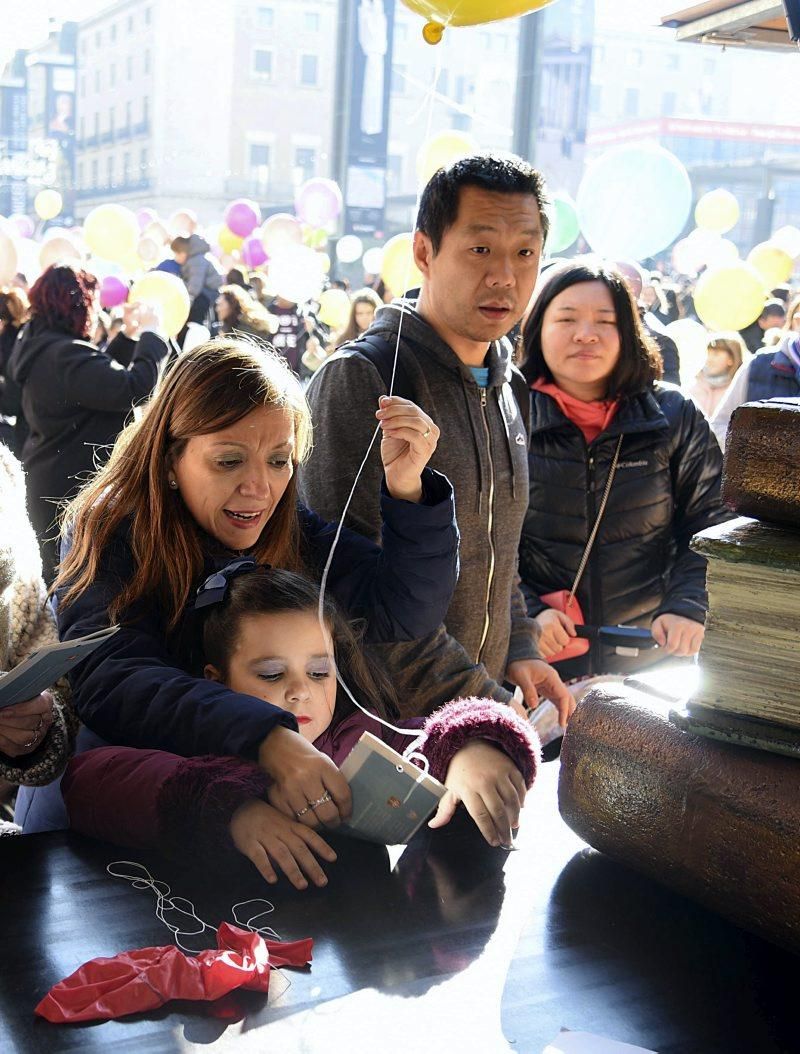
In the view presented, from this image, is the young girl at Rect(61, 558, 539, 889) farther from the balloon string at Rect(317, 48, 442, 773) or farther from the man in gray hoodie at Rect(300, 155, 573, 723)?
the man in gray hoodie at Rect(300, 155, 573, 723)

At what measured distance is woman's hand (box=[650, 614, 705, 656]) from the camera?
2.54m

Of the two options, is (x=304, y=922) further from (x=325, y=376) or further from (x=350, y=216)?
(x=350, y=216)

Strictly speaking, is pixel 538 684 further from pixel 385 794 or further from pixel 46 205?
pixel 46 205

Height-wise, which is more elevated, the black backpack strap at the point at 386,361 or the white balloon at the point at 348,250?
the white balloon at the point at 348,250

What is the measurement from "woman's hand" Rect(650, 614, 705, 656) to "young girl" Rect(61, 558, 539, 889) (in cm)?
112

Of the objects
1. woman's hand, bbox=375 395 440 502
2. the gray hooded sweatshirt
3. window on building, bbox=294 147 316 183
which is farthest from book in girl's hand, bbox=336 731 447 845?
window on building, bbox=294 147 316 183

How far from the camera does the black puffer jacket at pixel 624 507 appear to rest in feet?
8.90

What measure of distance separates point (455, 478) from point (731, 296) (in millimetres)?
4976

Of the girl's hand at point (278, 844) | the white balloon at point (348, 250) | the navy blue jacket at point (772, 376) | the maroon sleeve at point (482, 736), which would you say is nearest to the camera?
the girl's hand at point (278, 844)

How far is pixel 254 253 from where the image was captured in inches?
420

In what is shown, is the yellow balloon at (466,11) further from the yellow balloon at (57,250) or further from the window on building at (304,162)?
the window on building at (304,162)

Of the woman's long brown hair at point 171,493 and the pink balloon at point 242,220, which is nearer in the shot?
the woman's long brown hair at point 171,493

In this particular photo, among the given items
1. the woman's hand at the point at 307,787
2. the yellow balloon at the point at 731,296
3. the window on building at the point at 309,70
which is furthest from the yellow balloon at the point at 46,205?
the window on building at the point at 309,70

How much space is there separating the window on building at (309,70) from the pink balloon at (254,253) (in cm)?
2354
